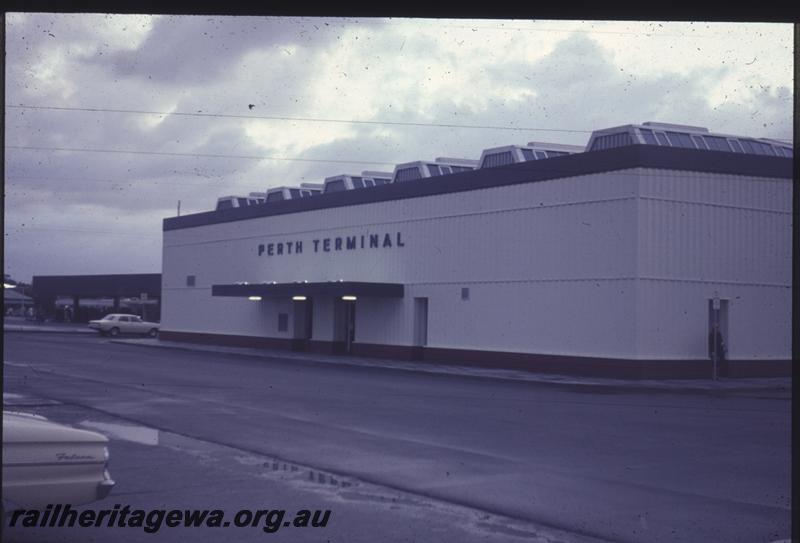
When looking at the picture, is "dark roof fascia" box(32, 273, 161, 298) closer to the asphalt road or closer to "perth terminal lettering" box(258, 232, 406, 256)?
"perth terminal lettering" box(258, 232, 406, 256)

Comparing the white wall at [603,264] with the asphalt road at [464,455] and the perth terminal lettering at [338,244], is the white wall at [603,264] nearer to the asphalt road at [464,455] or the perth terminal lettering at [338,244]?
the perth terminal lettering at [338,244]

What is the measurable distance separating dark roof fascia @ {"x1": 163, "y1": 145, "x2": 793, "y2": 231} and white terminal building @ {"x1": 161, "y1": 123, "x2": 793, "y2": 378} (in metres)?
0.05

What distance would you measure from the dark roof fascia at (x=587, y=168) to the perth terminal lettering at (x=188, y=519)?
2406 cm

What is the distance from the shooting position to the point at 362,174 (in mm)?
54281

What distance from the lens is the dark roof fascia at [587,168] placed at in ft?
102

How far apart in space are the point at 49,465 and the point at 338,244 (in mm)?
38999

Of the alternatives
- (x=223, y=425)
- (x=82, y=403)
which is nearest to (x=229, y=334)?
(x=82, y=403)

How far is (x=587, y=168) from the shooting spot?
1272 inches

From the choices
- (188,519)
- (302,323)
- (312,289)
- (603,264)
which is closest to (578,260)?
(603,264)

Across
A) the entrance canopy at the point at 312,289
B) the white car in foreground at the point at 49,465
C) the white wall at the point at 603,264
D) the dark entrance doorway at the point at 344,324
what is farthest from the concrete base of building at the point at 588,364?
the white car in foreground at the point at 49,465

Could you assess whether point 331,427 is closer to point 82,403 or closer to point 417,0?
point 82,403

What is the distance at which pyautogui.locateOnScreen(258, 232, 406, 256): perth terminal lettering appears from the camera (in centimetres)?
4228

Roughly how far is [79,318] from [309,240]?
5468 centimetres

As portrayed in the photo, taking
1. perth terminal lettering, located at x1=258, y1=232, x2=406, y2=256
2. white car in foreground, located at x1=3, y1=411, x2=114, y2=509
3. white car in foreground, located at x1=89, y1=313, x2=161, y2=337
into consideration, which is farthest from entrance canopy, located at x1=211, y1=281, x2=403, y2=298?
white car in foreground, located at x1=3, y1=411, x2=114, y2=509
